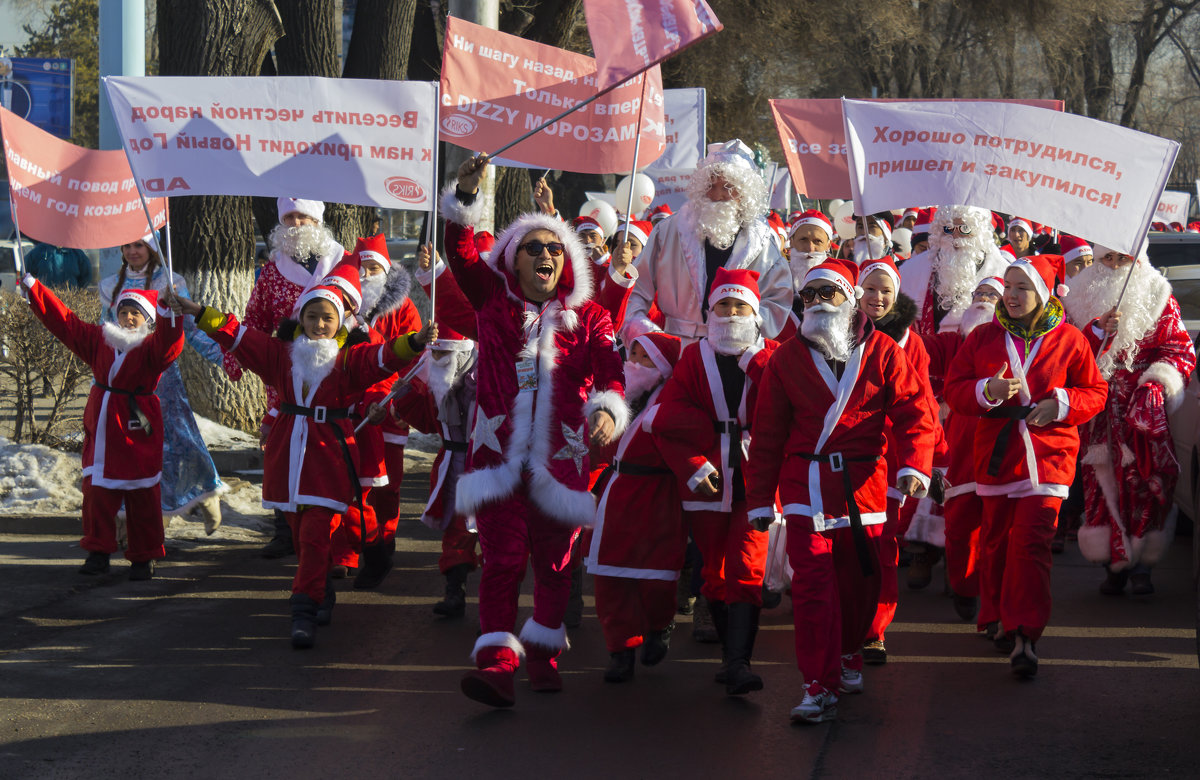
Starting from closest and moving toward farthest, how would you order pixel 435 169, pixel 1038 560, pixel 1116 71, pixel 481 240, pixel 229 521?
pixel 1038 560 < pixel 435 169 < pixel 481 240 < pixel 229 521 < pixel 1116 71

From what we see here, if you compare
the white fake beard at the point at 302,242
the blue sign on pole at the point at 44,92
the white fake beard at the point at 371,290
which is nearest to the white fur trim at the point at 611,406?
the white fake beard at the point at 371,290

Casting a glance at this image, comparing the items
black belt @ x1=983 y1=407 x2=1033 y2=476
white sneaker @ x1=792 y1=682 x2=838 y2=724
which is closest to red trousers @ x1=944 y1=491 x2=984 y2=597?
black belt @ x1=983 y1=407 x2=1033 y2=476

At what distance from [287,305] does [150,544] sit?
151cm

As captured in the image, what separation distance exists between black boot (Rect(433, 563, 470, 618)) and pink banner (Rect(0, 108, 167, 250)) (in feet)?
8.23

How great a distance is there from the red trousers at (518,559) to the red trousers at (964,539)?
1924 millimetres

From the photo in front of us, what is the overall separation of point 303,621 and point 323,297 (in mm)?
1541

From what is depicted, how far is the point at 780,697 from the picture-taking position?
5.62 m

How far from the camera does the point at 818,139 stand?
9758 mm

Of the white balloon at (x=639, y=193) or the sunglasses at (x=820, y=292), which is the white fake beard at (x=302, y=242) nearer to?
the sunglasses at (x=820, y=292)

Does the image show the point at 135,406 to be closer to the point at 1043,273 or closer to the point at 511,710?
the point at 511,710

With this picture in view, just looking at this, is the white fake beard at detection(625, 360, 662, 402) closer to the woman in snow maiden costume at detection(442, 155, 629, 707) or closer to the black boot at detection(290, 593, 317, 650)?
the woman in snow maiden costume at detection(442, 155, 629, 707)

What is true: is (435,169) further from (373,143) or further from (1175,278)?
(1175,278)

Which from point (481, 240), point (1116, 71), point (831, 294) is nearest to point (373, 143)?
point (481, 240)

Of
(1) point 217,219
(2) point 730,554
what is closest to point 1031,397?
Result: (2) point 730,554
